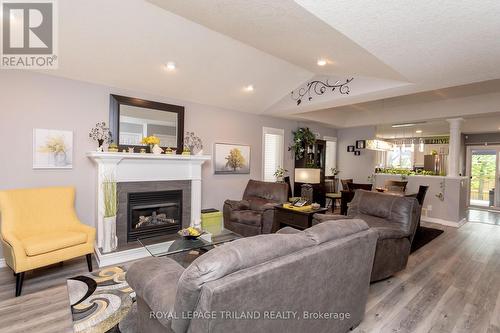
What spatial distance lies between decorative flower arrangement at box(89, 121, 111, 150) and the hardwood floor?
5.88 feet

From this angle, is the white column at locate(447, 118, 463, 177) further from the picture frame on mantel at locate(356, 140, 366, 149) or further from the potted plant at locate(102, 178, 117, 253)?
the potted plant at locate(102, 178, 117, 253)

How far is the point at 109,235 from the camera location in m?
3.61

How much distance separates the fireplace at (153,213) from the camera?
4.08 m

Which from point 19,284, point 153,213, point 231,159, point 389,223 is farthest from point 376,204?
point 19,284

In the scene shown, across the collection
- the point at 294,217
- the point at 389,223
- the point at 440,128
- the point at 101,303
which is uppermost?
the point at 440,128

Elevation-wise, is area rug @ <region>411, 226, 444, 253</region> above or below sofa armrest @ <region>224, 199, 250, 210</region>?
below

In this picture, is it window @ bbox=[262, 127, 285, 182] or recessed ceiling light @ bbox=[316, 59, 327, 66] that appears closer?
recessed ceiling light @ bbox=[316, 59, 327, 66]

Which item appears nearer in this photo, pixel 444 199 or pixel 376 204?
pixel 376 204

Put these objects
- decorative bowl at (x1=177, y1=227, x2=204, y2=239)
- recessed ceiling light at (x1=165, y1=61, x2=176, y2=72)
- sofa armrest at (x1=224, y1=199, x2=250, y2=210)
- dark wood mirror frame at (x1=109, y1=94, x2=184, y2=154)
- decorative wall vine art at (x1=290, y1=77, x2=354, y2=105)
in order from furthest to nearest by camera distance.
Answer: sofa armrest at (x1=224, y1=199, x2=250, y2=210) → decorative wall vine art at (x1=290, y1=77, x2=354, y2=105) → dark wood mirror frame at (x1=109, y1=94, x2=184, y2=154) → recessed ceiling light at (x1=165, y1=61, x2=176, y2=72) → decorative bowl at (x1=177, y1=227, x2=204, y2=239)

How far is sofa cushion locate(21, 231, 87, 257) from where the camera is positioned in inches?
106

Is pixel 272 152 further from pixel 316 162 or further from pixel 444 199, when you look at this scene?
pixel 444 199

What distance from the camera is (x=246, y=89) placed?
488 cm

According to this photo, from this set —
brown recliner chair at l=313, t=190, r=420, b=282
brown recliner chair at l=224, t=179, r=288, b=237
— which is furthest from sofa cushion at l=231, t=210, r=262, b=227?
brown recliner chair at l=313, t=190, r=420, b=282

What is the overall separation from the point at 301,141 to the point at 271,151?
3.14 ft
